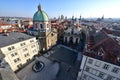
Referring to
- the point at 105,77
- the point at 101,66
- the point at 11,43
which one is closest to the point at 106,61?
the point at 101,66

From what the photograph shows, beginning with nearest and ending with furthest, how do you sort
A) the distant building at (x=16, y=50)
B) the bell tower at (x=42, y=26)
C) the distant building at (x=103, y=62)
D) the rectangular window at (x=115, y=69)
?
the rectangular window at (x=115, y=69) → the distant building at (x=103, y=62) → the distant building at (x=16, y=50) → the bell tower at (x=42, y=26)

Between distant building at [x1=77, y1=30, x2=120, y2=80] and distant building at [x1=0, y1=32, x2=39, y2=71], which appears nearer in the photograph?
distant building at [x1=77, y1=30, x2=120, y2=80]

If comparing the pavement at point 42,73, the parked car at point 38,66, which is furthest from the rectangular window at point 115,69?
the parked car at point 38,66

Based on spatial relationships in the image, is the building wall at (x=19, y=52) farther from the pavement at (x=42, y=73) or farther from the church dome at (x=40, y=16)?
the church dome at (x=40, y=16)

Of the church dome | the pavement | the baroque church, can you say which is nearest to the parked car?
the pavement

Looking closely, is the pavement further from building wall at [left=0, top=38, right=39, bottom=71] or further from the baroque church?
the baroque church

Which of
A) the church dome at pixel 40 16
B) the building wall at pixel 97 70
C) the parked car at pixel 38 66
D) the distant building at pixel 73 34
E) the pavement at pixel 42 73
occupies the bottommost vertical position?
the pavement at pixel 42 73

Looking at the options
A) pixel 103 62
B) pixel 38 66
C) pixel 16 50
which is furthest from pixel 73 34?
pixel 103 62

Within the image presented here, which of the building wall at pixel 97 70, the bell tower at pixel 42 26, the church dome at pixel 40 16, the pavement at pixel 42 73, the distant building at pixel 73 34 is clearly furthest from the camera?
the distant building at pixel 73 34
